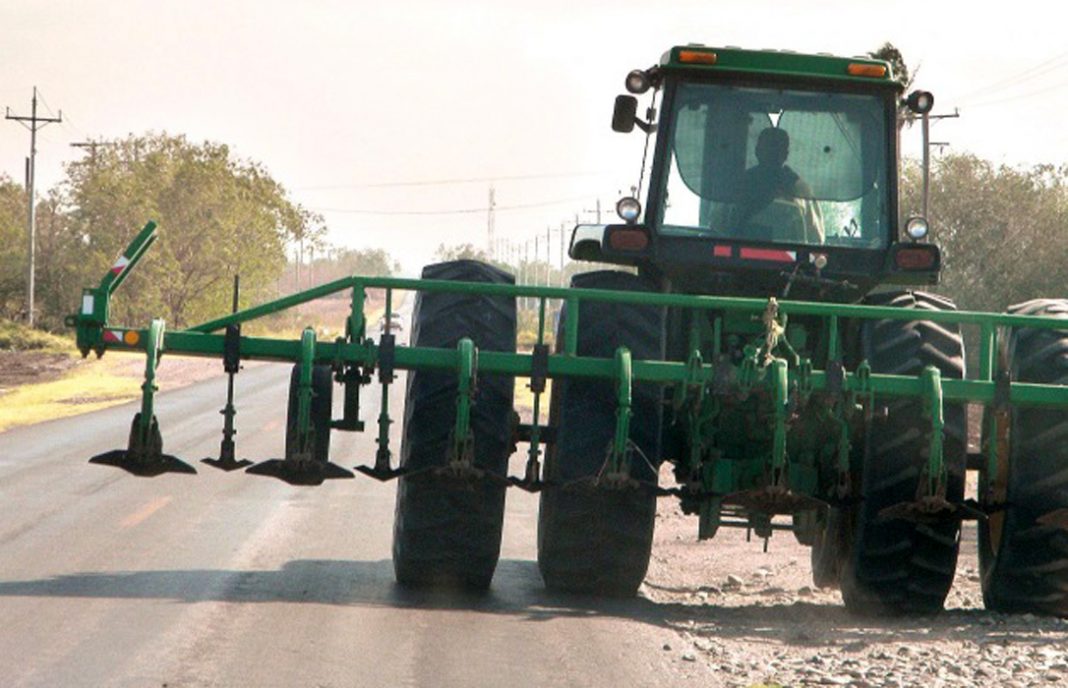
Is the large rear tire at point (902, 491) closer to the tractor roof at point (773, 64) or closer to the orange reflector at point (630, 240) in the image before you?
the orange reflector at point (630, 240)

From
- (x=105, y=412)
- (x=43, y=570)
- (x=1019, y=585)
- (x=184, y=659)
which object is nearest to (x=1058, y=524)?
(x=1019, y=585)

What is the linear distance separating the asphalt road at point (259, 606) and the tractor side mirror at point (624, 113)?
3.00 m

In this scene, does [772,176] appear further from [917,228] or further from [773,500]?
[773,500]

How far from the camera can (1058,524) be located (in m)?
11.0

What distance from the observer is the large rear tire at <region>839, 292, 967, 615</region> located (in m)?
11.2

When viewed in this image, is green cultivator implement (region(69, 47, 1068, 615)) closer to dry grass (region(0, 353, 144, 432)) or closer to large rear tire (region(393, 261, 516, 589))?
large rear tire (region(393, 261, 516, 589))

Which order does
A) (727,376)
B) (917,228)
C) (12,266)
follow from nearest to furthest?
(727,376) < (917,228) < (12,266)

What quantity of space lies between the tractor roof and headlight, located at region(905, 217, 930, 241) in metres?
0.92

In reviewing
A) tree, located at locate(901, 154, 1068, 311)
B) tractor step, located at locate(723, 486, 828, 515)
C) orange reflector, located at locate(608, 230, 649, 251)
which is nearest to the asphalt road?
tractor step, located at locate(723, 486, 828, 515)

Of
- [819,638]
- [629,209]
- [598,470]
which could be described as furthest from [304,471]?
[819,638]

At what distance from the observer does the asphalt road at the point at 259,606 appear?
8867 millimetres

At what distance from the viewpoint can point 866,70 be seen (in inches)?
478

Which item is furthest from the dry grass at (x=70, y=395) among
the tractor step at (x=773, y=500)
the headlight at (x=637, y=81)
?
the tractor step at (x=773, y=500)

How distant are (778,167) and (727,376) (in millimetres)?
1918
